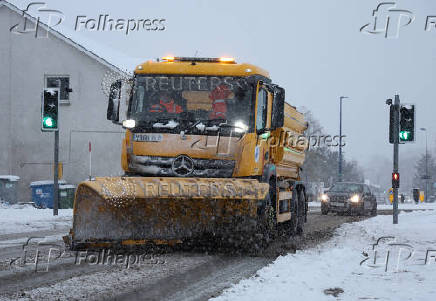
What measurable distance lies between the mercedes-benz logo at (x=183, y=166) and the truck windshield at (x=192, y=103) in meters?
0.50

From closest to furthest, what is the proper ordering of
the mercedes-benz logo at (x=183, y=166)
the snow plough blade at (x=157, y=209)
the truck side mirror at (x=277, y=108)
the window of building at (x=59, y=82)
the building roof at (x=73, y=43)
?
the snow plough blade at (x=157, y=209) → the mercedes-benz logo at (x=183, y=166) → the truck side mirror at (x=277, y=108) → the building roof at (x=73, y=43) → the window of building at (x=59, y=82)

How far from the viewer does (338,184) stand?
2973cm

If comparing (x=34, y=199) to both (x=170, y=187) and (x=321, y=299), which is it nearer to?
(x=170, y=187)

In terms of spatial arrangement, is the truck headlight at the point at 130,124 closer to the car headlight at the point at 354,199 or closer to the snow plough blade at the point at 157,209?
→ the snow plough blade at the point at 157,209

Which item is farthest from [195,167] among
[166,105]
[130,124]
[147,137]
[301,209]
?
[301,209]

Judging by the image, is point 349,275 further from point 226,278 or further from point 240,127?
point 240,127

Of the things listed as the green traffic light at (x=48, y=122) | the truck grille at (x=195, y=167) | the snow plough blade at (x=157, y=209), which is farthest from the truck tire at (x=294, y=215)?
the green traffic light at (x=48, y=122)

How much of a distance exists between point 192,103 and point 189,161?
3.31ft

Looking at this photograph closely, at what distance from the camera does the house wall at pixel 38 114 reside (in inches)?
1220

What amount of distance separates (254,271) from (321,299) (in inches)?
83.8

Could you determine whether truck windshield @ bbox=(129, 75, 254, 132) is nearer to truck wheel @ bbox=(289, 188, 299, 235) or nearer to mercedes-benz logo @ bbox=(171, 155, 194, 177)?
mercedes-benz logo @ bbox=(171, 155, 194, 177)

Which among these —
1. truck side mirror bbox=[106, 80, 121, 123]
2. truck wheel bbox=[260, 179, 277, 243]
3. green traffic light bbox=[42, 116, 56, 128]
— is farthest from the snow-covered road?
green traffic light bbox=[42, 116, 56, 128]

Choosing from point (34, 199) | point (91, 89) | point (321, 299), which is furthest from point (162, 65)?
point (91, 89)

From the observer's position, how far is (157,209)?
931 centimetres
